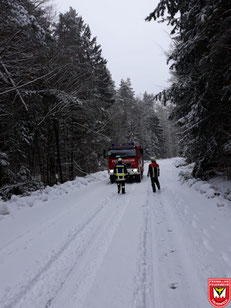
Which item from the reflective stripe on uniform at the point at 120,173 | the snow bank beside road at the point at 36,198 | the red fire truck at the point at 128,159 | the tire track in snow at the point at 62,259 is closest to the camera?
the tire track in snow at the point at 62,259

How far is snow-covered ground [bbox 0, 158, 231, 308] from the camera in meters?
2.65

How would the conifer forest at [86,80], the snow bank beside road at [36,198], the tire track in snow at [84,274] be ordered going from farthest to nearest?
the snow bank beside road at [36,198], the conifer forest at [86,80], the tire track in snow at [84,274]

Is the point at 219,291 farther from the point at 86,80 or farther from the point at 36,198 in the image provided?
the point at 86,80

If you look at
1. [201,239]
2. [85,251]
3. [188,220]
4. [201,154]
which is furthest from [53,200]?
[201,154]

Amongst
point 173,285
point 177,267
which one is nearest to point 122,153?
point 177,267

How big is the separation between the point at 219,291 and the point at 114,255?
184 cm

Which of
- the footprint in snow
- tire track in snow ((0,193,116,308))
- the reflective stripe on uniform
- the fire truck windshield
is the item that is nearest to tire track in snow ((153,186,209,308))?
the footprint in snow

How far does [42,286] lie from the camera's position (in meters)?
2.92

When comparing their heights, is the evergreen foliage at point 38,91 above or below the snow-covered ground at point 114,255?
above

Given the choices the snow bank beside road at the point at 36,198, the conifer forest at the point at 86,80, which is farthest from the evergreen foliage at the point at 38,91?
the snow bank beside road at the point at 36,198

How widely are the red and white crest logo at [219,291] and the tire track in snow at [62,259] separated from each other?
2.23 meters

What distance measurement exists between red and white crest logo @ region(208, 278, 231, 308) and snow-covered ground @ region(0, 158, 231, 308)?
0.08m

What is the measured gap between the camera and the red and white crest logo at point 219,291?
2.49 m

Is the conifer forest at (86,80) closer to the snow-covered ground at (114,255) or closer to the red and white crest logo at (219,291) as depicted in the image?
the snow-covered ground at (114,255)
